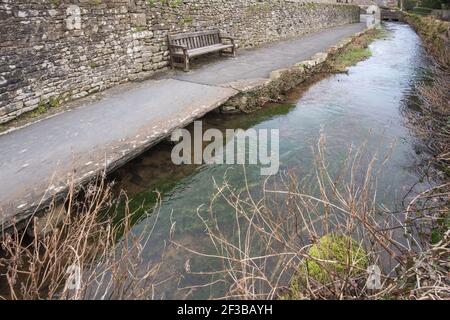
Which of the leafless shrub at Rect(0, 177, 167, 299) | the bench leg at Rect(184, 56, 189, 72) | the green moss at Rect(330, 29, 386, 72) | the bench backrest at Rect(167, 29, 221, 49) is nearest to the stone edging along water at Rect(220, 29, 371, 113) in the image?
the green moss at Rect(330, 29, 386, 72)

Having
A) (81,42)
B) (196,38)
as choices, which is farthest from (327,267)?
(196,38)

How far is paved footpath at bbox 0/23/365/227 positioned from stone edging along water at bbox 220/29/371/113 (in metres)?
0.30

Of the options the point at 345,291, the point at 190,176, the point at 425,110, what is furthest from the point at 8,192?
the point at 425,110

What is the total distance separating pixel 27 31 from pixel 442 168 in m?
7.21

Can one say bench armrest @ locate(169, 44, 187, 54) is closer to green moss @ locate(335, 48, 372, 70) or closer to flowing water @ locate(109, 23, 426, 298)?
flowing water @ locate(109, 23, 426, 298)

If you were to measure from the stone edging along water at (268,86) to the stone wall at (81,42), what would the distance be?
2.45 m

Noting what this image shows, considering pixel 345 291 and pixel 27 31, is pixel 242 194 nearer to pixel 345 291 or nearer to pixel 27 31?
pixel 345 291

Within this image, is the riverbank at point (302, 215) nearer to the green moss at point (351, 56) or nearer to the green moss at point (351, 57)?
the green moss at point (351, 56)

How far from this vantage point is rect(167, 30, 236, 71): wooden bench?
870cm

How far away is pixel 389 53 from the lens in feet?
49.4

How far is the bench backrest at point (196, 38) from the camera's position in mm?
8922

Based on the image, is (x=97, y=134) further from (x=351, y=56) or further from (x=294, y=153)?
(x=351, y=56)

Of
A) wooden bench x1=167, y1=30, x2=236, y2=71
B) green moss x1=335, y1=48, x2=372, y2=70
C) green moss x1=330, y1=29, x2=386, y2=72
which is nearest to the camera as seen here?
→ wooden bench x1=167, y1=30, x2=236, y2=71

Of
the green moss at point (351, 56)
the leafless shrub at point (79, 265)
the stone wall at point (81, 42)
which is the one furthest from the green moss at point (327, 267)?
the green moss at point (351, 56)
